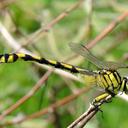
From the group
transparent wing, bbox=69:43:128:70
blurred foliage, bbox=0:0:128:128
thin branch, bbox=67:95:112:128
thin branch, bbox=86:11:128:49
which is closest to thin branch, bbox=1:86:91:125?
blurred foliage, bbox=0:0:128:128

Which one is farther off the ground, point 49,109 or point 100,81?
point 49,109

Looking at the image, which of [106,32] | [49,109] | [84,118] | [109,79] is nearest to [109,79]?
[109,79]

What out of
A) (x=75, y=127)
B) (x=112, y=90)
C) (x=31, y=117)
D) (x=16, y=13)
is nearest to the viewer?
(x=75, y=127)

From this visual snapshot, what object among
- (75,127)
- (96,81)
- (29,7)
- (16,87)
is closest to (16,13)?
(29,7)

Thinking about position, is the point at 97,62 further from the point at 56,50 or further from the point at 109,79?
the point at 56,50

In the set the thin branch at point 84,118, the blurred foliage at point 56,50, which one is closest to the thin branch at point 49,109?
the blurred foliage at point 56,50

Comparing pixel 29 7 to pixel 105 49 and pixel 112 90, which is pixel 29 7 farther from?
pixel 112 90

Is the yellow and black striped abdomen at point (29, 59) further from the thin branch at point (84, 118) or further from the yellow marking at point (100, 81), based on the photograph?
the thin branch at point (84, 118)
